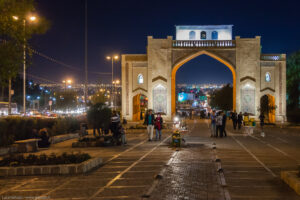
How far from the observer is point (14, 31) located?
10641 mm

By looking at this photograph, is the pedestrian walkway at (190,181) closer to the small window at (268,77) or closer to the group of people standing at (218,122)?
the group of people standing at (218,122)

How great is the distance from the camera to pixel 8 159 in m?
11.6

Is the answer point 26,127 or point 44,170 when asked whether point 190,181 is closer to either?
point 44,170

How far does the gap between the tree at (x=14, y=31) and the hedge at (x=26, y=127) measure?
739 centimetres

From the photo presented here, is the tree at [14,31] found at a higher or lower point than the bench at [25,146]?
higher

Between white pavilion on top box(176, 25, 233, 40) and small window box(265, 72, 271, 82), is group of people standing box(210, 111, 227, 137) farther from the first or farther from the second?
white pavilion on top box(176, 25, 233, 40)

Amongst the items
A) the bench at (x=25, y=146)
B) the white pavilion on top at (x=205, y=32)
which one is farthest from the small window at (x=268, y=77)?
the bench at (x=25, y=146)

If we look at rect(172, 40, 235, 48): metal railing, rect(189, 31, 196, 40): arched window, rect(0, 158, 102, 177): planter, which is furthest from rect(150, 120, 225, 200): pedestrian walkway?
rect(189, 31, 196, 40): arched window

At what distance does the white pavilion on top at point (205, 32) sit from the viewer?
49.1 m

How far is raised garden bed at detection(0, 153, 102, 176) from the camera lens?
10.8 meters

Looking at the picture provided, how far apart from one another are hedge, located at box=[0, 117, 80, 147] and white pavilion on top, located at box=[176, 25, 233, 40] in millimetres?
25387

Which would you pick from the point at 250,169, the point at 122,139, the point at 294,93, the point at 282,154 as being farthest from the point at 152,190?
the point at 294,93

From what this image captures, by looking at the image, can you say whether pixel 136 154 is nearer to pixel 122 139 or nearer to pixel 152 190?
pixel 122 139

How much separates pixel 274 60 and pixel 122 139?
31389mm
